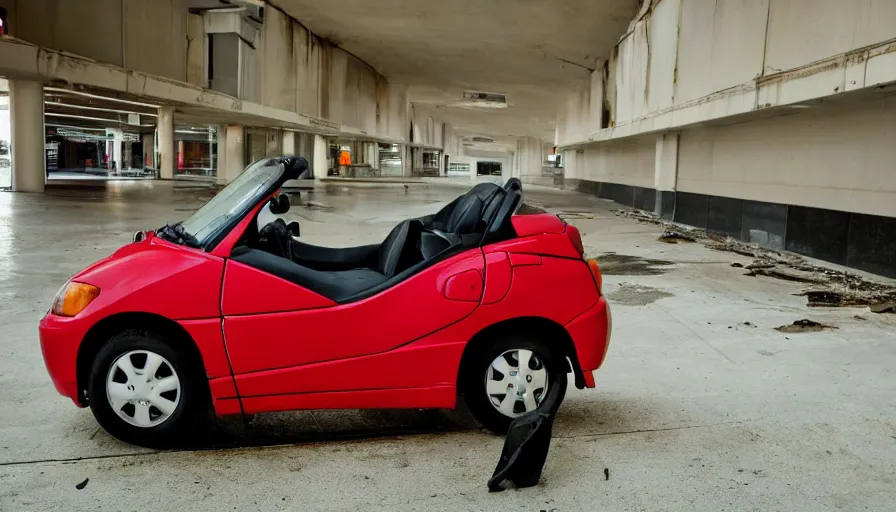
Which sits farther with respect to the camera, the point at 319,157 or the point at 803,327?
the point at 319,157

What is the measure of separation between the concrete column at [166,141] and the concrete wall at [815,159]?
72.6 ft

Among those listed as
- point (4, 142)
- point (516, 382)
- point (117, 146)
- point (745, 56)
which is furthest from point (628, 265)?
point (117, 146)

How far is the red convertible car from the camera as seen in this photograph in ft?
10.0

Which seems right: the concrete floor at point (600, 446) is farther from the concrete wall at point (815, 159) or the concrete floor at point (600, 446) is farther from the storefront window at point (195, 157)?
the storefront window at point (195, 157)

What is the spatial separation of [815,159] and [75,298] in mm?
10261

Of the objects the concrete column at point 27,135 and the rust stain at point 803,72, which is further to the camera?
the concrete column at point 27,135

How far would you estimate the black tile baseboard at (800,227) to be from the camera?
8.67 meters

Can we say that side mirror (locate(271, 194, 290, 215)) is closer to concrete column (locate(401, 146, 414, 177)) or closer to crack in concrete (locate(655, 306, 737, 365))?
crack in concrete (locate(655, 306, 737, 365))

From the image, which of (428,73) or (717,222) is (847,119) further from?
(428,73)

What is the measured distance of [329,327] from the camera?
3.12 metres

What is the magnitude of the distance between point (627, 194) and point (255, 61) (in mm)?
13923

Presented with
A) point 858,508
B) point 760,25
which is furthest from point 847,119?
point 858,508

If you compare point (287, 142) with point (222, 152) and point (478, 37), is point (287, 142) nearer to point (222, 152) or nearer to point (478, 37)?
point (222, 152)

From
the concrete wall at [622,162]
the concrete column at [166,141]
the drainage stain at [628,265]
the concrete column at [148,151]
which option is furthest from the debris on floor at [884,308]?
the concrete column at [148,151]
